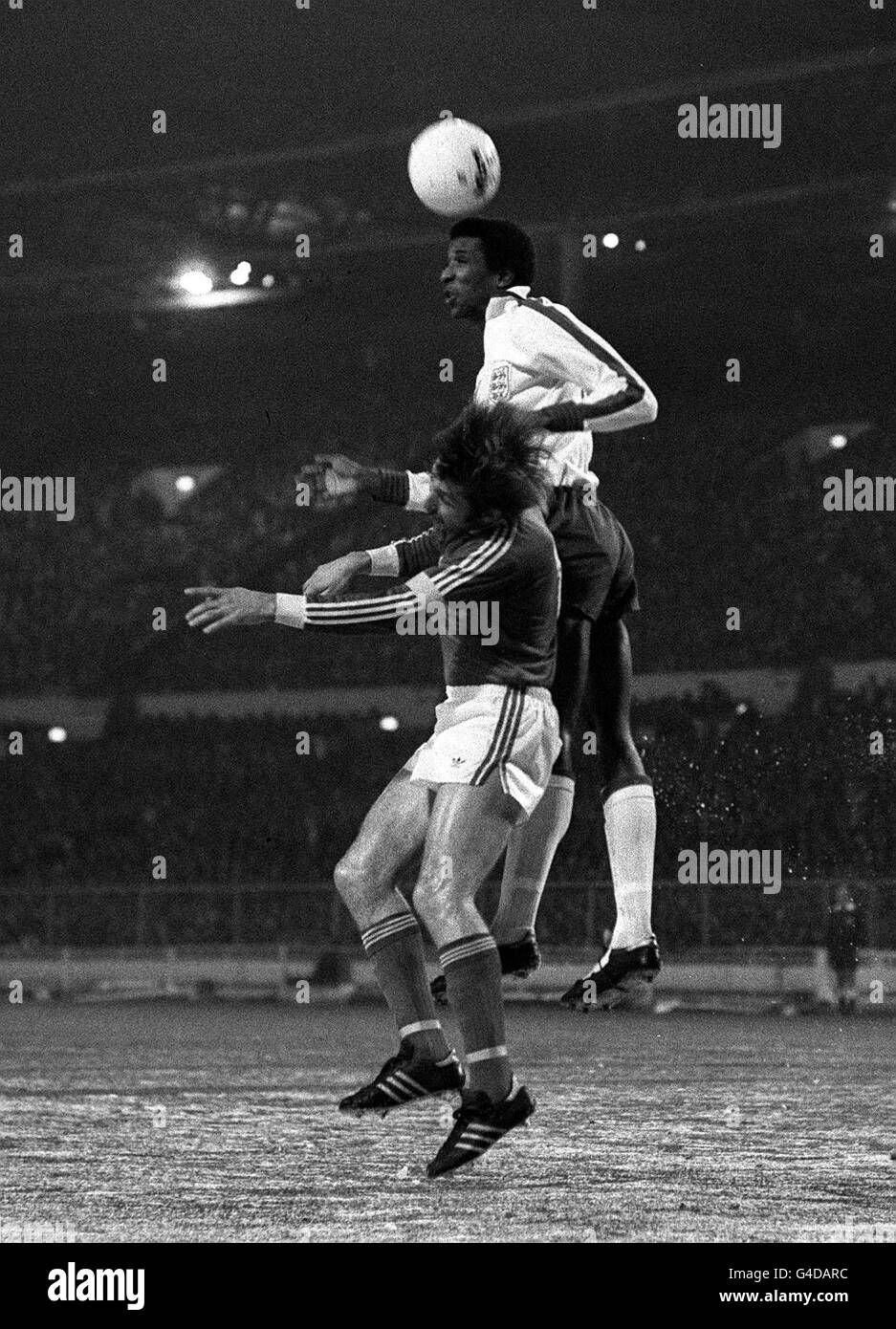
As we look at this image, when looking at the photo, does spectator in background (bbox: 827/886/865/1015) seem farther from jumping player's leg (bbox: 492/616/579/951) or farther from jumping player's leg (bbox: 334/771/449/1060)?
jumping player's leg (bbox: 334/771/449/1060)

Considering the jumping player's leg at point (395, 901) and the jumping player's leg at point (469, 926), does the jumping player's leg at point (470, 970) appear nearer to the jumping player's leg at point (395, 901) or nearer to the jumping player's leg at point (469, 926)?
the jumping player's leg at point (469, 926)

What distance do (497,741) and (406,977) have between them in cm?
77

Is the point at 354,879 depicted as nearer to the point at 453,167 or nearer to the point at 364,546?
the point at 453,167

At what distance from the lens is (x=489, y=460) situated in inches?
192

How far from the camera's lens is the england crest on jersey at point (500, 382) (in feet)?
17.7

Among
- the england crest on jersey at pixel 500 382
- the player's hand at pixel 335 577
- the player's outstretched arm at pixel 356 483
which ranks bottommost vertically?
the player's hand at pixel 335 577

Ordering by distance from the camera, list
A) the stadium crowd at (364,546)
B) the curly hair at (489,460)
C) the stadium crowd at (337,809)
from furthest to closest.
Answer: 1. the stadium crowd at (364,546)
2. the stadium crowd at (337,809)
3. the curly hair at (489,460)

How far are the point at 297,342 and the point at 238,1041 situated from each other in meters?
12.9

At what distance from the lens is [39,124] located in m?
16.4

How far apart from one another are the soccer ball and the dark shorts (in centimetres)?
99

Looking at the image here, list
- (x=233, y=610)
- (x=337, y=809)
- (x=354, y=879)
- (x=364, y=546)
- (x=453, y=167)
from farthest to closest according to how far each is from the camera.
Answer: (x=364, y=546)
(x=337, y=809)
(x=453, y=167)
(x=354, y=879)
(x=233, y=610)

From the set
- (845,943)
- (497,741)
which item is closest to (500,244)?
(497,741)

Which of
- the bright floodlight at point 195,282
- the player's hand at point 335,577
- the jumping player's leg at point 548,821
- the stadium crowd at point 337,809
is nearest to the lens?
the player's hand at point 335,577

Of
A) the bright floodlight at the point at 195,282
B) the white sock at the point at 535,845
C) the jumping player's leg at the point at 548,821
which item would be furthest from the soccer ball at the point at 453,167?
the bright floodlight at the point at 195,282
